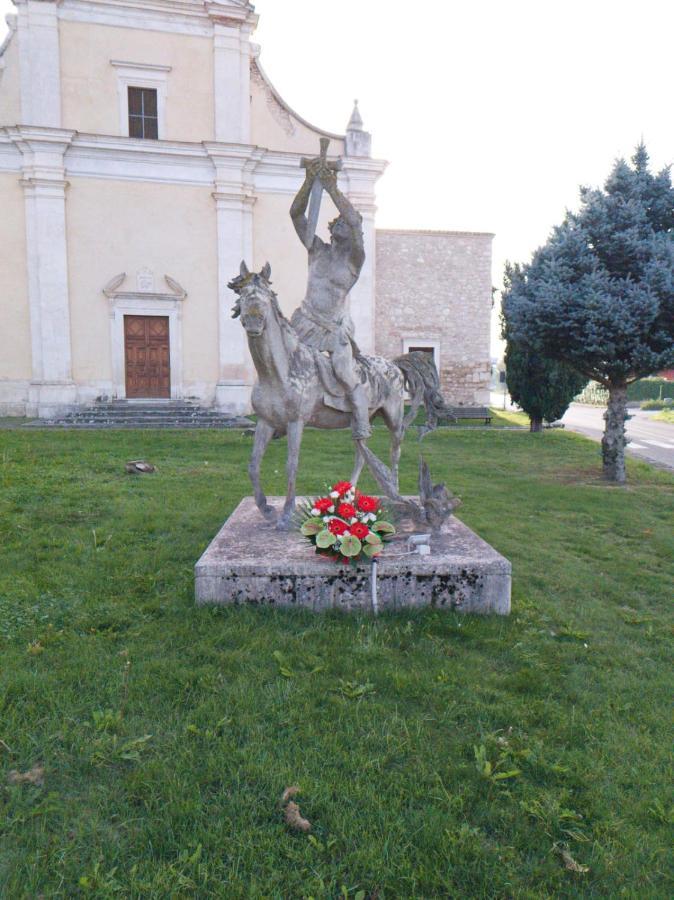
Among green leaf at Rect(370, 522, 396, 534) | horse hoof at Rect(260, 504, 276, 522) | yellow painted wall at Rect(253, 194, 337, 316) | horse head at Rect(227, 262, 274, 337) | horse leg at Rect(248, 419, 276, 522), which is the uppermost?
yellow painted wall at Rect(253, 194, 337, 316)

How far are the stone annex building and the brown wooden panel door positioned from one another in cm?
3

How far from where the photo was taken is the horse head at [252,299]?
421 cm

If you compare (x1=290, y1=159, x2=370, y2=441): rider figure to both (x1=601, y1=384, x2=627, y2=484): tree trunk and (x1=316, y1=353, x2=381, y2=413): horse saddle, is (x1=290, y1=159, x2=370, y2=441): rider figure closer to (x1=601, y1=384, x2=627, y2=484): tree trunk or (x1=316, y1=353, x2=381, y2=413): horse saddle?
(x1=316, y1=353, x2=381, y2=413): horse saddle

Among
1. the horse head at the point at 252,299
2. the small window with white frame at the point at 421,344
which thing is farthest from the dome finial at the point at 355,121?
the horse head at the point at 252,299

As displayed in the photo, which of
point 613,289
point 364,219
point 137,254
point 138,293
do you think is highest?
point 364,219

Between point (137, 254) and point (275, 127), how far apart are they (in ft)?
20.7

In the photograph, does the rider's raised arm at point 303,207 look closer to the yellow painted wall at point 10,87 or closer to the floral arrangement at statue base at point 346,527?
the floral arrangement at statue base at point 346,527

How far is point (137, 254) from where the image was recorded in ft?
61.7

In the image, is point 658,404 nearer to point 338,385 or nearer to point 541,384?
point 541,384

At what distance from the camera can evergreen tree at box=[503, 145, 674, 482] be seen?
917 cm

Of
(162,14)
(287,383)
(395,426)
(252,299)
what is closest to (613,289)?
(395,426)

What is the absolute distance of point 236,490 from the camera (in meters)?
8.16

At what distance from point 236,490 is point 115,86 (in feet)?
53.2

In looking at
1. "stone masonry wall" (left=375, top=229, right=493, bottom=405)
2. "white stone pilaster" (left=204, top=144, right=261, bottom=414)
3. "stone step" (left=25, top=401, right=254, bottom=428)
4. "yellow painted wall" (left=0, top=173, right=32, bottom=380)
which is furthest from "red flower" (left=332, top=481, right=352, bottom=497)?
"stone masonry wall" (left=375, top=229, right=493, bottom=405)
